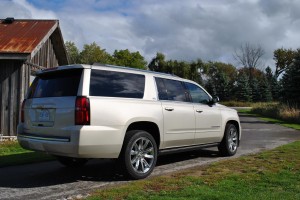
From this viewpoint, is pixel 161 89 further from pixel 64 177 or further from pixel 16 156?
pixel 16 156

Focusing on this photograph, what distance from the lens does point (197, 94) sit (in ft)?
29.4

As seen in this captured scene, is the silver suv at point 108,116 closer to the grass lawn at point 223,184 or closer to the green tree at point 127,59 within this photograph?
the grass lawn at point 223,184

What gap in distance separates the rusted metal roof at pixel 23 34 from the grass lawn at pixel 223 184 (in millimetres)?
Result: 7339

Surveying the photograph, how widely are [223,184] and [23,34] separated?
1002 centimetres

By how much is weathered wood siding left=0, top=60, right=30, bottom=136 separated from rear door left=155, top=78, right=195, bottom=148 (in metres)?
6.41

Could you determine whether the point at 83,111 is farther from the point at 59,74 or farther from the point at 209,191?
the point at 209,191

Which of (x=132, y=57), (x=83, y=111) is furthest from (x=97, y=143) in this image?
(x=132, y=57)

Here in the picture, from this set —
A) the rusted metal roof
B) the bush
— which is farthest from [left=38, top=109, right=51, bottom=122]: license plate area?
the bush

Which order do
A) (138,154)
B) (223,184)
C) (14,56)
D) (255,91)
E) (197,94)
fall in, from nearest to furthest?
(223,184) → (138,154) → (197,94) → (14,56) → (255,91)

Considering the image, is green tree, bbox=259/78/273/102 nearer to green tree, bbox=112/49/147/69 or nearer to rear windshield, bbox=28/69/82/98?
green tree, bbox=112/49/147/69

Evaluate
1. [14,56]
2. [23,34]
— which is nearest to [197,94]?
[14,56]

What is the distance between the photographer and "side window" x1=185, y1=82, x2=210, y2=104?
8.73 metres

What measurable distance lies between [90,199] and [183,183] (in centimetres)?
165

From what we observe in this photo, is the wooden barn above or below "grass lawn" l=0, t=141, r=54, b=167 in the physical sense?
above
